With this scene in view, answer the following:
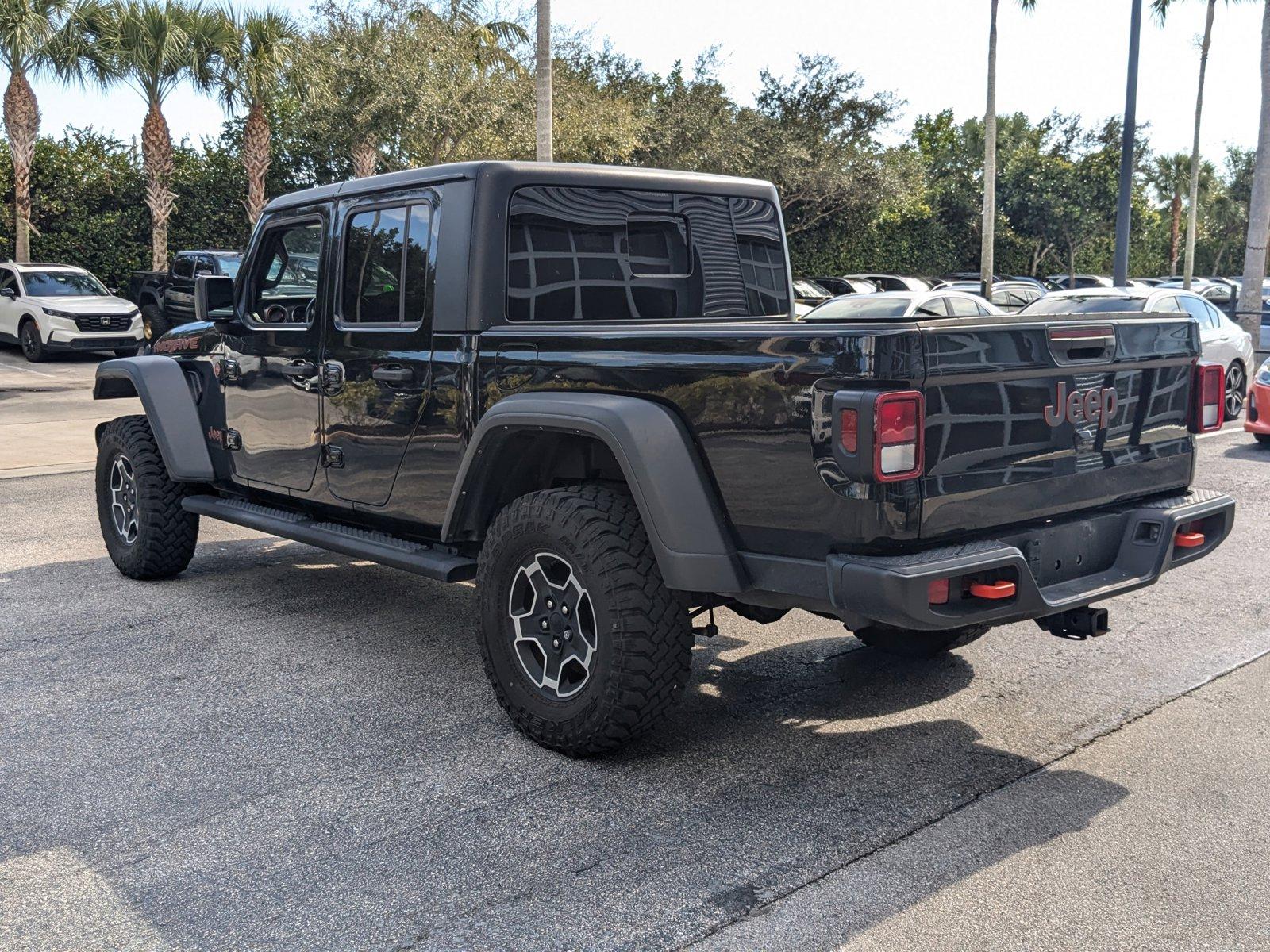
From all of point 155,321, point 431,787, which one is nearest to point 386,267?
point 431,787

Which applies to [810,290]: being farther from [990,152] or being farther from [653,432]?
[653,432]

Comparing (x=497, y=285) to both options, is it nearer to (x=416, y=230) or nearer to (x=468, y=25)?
(x=416, y=230)

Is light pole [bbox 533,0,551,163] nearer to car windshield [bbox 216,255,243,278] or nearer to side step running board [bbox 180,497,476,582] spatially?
car windshield [bbox 216,255,243,278]

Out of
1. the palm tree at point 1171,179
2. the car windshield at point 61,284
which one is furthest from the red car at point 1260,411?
the palm tree at point 1171,179

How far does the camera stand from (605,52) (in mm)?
34281

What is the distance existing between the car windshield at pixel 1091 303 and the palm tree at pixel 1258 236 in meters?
9.10

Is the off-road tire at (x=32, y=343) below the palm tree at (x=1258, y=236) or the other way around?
below

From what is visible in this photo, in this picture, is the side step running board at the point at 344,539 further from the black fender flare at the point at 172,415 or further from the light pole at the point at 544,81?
the light pole at the point at 544,81

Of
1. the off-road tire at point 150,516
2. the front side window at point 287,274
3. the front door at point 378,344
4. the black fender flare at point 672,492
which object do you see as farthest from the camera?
the off-road tire at point 150,516

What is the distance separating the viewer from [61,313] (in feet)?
69.2

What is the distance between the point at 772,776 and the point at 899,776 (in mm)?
408

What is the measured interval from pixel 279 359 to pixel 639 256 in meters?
1.71

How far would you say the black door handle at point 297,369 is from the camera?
A: 533cm

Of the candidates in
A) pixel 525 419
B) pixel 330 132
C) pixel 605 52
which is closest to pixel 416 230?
pixel 525 419
